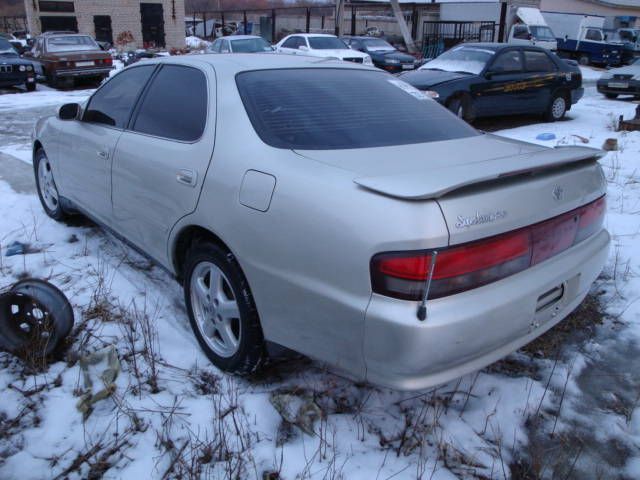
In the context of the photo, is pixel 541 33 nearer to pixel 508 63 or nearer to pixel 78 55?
pixel 508 63

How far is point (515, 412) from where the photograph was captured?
2.62 metres

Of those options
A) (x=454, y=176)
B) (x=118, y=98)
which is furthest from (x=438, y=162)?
(x=118, y=98)

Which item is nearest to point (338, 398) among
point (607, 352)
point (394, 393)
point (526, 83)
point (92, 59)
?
point (394, 393)

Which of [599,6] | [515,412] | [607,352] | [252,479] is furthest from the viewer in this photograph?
[599,6]

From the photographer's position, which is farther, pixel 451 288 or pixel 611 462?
pixel 611 462

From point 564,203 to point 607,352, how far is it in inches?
48.2

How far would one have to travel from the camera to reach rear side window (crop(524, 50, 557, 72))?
10484mm

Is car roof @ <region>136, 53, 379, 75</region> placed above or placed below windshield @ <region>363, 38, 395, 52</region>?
above

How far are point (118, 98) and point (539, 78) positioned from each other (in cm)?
889

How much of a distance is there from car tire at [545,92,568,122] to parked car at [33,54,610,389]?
332 inches

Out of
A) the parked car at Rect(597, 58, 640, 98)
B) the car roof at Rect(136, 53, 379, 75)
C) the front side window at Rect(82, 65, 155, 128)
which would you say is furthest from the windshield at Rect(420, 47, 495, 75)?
the front side window at Rect(82, 65, 155, 128)

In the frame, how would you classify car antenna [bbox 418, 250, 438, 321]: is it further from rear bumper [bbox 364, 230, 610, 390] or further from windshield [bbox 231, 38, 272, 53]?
windshield [bbox 231, 38, 272, 53]

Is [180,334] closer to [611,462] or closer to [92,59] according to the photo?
[611,462]

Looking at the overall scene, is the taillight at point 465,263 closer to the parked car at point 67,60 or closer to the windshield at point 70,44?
the parked car at point 67,60
